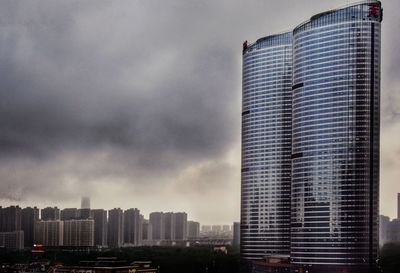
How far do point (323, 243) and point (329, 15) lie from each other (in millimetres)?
20965

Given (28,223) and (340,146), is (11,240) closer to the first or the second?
(28,223)

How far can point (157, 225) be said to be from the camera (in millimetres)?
179750

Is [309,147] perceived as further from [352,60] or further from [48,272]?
[48,272]

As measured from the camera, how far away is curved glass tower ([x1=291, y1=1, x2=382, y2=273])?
65.8 metres

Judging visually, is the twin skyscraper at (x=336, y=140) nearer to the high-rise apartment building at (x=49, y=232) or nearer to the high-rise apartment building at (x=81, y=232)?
the high-rise apartment building at (x=81, y=232)

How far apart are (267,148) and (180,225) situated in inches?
3852

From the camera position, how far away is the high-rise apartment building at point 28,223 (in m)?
146

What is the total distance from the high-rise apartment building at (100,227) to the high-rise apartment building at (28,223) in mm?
11735

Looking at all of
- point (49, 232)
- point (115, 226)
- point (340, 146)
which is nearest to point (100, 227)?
point (115, 226)

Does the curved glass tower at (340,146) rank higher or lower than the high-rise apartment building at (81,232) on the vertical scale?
higher

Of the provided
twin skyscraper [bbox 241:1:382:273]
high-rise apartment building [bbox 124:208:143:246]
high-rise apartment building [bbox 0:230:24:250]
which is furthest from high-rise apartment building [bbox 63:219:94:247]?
twin skyscraper [bbox 241:1:382:273]

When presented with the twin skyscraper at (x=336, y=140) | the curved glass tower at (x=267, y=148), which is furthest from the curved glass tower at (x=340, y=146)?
the curved glass tower at (x=267, y=148)

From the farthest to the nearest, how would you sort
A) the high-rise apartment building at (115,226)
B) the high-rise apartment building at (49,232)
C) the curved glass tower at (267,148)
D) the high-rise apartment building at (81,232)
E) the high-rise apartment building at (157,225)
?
the high-rise apartment building at (157,225)
the high-rise apartment building at (115,226)
the high-rise apartment building at (81,232)
the high-rise apartment building at (49,232)
the curved glass tower at (267,148)

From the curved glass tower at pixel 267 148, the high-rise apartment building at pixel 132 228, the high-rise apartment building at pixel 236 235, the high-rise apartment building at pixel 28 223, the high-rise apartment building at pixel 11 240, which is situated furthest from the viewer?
the high-rise apartment building at pixel 132 228
